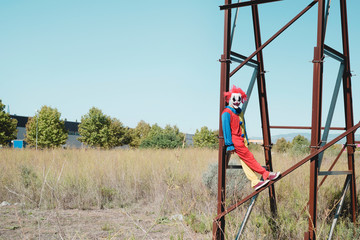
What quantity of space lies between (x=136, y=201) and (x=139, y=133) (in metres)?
55.8

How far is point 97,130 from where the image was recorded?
49562mm

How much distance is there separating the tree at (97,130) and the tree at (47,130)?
293 centimetres

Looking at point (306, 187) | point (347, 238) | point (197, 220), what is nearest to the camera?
point (347, 238)

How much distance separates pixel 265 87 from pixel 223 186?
1.69 m

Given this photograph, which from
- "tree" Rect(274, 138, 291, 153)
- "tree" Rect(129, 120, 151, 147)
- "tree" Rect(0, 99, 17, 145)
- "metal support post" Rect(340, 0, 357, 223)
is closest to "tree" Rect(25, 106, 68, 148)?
"tree" Rect(0, 99, 17, 145)

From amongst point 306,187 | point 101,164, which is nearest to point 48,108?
point 101,164

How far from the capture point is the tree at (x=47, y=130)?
147 feet

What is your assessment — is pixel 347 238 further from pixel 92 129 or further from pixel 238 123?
pixel 92 129

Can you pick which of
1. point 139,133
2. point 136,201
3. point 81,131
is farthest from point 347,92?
point 139,133

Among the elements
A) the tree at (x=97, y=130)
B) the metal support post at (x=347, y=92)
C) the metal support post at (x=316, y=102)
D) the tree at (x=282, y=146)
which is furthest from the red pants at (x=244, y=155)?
the tree at (x=97, y=130)

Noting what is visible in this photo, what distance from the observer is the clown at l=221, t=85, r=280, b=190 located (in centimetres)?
371

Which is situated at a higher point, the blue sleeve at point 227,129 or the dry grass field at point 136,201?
the blue sleeve at point 227,129

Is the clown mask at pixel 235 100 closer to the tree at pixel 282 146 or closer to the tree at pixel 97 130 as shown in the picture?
the tree at pixel 282 146

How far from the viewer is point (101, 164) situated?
10039mm
